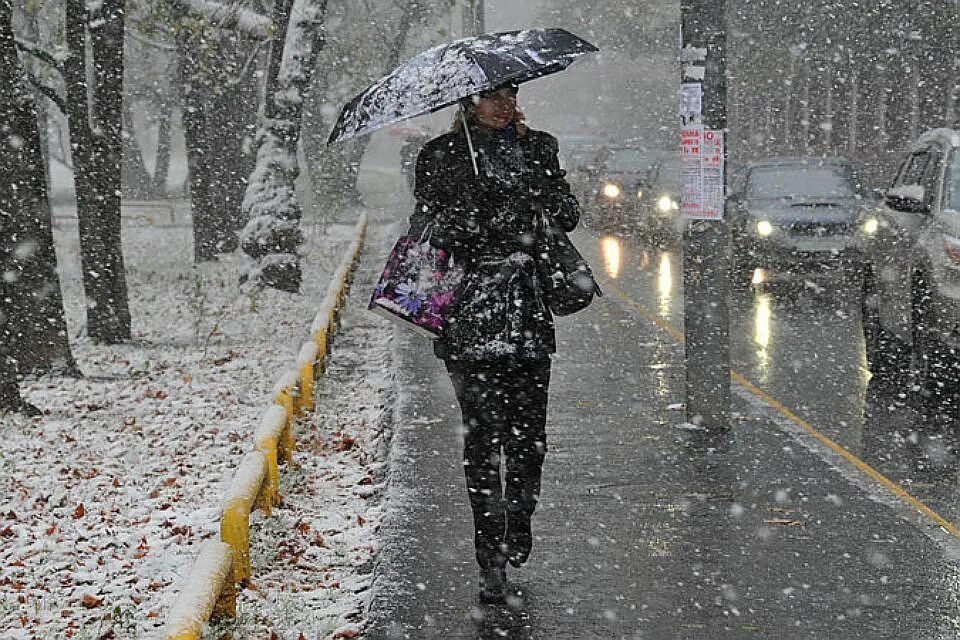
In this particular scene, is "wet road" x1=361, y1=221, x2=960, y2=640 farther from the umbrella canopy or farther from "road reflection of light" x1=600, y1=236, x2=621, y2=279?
"road reflection of light" x1=600, y1=236, x2=621, y2=279

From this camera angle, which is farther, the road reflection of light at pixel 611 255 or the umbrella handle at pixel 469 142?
the road reflection of light at pixel 611 255

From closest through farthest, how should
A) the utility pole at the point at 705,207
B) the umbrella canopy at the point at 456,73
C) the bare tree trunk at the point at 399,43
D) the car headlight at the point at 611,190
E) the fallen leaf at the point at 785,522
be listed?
the umbrella canopy at the point at 456,73 → the fallen leaf at the point at 785,522 → the utility pole at the point at 705,207 → the car headlight at the point at 611,190 → the bare tree trunk at the point at 399,43

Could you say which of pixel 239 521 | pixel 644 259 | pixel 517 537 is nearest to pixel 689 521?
pixel 517 537

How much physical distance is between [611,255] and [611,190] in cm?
444

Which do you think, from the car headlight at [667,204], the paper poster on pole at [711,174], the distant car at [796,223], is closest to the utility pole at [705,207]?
the paper poster on pole at [711,174]

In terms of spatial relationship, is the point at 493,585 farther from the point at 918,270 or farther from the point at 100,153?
the point at 100,153

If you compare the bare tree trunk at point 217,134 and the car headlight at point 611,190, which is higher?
the bare tree trunk at point 217,134

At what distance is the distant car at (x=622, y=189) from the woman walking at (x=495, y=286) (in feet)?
53.2

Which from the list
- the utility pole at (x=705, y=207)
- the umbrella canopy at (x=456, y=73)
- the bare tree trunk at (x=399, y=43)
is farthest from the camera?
the bare tree trunk at (x=399, y=43)

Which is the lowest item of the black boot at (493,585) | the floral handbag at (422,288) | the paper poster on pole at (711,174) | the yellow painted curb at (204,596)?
the black boot at (493,585)

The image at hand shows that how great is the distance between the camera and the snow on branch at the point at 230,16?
14.7 metres

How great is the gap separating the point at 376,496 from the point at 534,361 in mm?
2045

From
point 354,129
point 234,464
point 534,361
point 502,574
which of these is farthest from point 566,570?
point 234,464

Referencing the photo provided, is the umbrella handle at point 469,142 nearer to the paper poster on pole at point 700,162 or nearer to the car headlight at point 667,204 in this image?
the paper poster on pole at point 700,162
